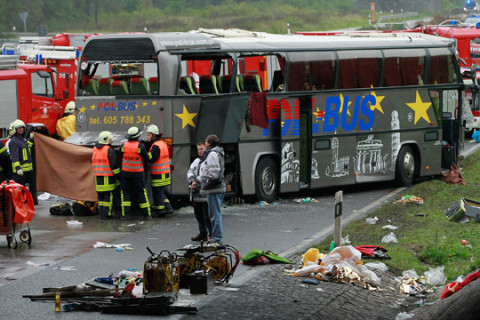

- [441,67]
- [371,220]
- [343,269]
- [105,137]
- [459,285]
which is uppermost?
[441,67]

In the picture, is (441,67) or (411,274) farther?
(441,67)

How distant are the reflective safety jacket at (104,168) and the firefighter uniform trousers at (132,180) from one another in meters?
0.22

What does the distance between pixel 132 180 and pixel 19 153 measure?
2.83 metres

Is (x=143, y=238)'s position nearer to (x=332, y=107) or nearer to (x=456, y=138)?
(x=332, y=107)

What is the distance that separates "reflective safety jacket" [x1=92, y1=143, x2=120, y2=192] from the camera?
60.5 ft

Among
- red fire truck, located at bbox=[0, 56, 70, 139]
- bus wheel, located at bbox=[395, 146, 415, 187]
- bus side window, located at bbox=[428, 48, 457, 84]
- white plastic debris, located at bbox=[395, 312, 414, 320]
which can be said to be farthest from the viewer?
red fire truck, located at bbox=[0, 56, 70, 139]

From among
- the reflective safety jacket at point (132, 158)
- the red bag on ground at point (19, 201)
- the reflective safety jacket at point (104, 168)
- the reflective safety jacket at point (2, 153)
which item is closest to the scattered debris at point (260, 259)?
the red bag on ground at point (19, 201)

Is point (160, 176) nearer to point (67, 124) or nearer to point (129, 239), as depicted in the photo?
point (129, 239)

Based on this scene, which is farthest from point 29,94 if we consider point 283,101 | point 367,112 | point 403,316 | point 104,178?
point 403,316

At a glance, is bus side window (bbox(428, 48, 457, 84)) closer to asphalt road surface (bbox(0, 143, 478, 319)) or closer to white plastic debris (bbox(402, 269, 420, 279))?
asphalt road surface (bbox(0, 143, 478, 319))

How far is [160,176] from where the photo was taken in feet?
61.4

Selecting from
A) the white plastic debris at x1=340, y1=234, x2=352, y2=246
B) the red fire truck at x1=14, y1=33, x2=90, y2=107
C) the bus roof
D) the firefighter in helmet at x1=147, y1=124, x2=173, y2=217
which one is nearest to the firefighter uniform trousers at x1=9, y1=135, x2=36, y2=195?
the bus roof

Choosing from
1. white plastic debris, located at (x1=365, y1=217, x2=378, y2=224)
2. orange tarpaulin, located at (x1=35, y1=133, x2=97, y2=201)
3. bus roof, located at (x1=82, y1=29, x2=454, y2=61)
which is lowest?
white plastic debris, located at (x1=365, y1=217, x2=378, y2=224)

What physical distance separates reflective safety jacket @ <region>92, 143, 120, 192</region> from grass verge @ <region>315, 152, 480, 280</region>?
4493 millimetres
